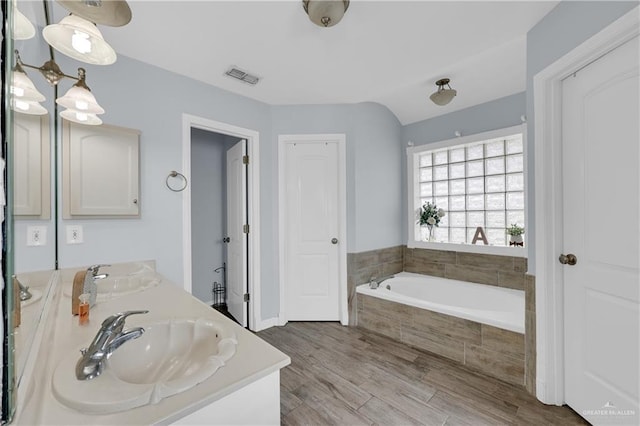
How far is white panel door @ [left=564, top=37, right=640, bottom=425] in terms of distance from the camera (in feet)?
4.39

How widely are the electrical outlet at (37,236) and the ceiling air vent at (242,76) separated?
1651mm

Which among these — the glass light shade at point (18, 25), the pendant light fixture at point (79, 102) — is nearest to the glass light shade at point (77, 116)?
the pendant light fixture at point (79, 102)

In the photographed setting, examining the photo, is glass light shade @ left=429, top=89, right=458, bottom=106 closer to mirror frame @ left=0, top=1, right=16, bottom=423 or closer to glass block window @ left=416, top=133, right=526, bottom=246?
glass block window @ left=416, top=133, right=526, bottom=246

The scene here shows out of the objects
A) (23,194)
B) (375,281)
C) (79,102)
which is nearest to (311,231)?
(375,281)

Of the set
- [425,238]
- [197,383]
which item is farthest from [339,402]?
[425,238]

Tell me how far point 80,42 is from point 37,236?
105 centimetres

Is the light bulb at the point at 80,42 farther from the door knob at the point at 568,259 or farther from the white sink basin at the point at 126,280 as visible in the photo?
the door knob at the point at 568,259

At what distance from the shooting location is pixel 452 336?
2.25 m

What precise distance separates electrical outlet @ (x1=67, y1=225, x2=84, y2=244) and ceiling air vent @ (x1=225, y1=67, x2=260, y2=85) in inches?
61.6

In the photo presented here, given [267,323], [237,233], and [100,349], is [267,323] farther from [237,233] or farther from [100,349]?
[100,349]

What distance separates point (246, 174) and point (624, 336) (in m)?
2.88

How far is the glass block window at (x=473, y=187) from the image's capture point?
2920mm

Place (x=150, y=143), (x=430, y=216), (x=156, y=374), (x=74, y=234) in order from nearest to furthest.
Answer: (x=156, y=374)
(x=74, y=234)
(x=150, y=143)
(x=430, y=216)

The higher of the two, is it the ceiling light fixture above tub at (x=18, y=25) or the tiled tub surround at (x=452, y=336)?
the ceiling light fixture above tub at (x=18, y=25)
